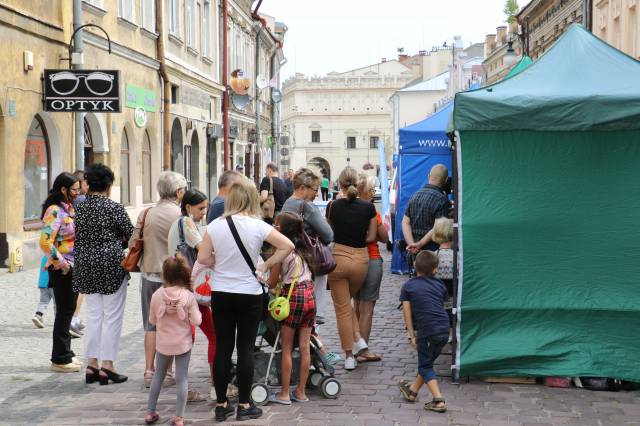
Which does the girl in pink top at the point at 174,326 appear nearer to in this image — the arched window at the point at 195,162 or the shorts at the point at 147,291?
the shorts at the point at 147,291

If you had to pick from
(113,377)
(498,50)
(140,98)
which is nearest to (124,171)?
(140,98)

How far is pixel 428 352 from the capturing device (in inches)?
265

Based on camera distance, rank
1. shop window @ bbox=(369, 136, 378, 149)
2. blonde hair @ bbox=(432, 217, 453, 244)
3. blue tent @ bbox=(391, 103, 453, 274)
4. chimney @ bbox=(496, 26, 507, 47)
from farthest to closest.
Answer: shop window @ bbox=(369, 136, 378, 149)
chimney @ bbox=(496, 26, 507, 47)
blue tent @ bbox=(391, 103, 453, 274)
blonde hair @ bbox=(432, 217, 453, 244)

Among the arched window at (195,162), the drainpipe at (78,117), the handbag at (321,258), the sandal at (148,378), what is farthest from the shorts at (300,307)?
the arched window at (195,162)

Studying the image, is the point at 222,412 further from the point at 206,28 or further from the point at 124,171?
the point at 206,28

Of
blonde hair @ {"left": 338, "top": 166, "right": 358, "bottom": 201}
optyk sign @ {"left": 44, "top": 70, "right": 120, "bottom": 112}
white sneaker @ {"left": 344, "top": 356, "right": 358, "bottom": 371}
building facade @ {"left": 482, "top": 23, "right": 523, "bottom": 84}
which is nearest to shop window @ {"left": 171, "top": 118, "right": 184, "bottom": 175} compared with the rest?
optyk sign @ {"left": 44, "top": 70, "right": 120, "bottom": 112}

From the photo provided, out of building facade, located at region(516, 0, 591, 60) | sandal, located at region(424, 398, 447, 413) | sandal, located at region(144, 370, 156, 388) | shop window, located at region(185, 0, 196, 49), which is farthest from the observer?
building facade, located at region(516, 0, 591, 60)

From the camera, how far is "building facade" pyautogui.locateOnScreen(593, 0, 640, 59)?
27484 millimetres

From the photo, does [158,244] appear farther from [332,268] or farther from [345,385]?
[345,385]

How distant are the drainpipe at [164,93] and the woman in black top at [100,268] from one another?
15.4 metres

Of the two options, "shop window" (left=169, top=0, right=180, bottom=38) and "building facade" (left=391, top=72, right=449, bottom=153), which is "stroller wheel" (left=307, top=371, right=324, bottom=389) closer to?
"shop window" (left=169, top=0, right=180, bottom=38)

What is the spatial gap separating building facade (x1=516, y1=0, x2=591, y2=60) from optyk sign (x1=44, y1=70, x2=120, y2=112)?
2337 cm

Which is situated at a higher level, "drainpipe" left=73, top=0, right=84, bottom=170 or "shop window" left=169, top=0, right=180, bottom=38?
"shop window" left=169, top=0, right=180, bottom=38

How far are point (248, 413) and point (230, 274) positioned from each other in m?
1.03
